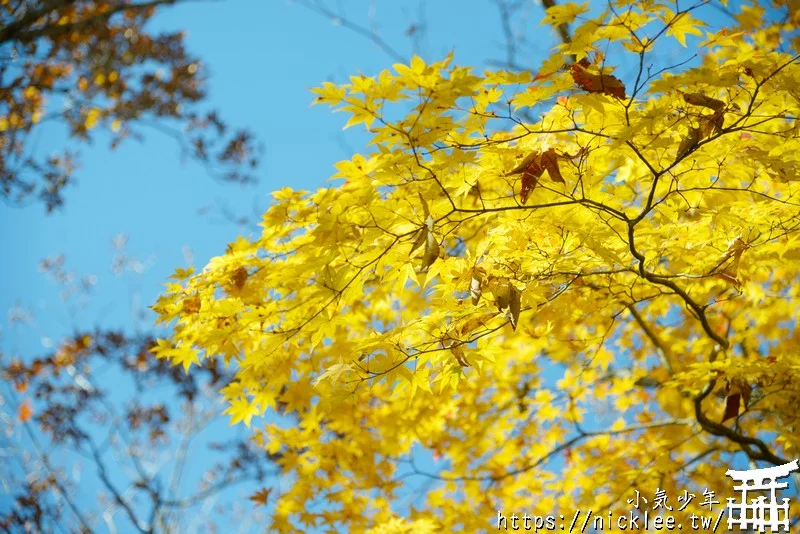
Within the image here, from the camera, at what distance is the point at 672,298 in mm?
3219

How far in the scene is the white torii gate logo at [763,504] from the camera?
2.70 m

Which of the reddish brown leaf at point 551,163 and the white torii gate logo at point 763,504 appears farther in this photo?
the white torii gate logo at point 763,504

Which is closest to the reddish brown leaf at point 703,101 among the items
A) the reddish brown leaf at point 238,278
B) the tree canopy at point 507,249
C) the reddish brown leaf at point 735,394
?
the tree canopy at point 507,249

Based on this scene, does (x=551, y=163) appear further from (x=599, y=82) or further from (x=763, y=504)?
(x=763, y=504)

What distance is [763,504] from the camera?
9.25 ft

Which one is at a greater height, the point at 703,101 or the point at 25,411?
the point at 25,411

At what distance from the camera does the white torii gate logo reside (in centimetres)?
270

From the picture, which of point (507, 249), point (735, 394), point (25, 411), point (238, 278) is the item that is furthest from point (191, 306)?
point (25, 411)

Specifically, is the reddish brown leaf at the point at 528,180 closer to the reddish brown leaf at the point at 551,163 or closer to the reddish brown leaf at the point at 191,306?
the reddish brown leaf at the point at 551,163

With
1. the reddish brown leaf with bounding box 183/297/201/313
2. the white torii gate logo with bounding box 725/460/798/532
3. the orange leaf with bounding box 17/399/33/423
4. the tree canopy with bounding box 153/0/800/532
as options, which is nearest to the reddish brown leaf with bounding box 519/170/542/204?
the tree canopy with bounding box 153/0/800/532

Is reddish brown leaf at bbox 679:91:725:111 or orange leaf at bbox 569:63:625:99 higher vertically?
reddish brown leaf at bbox 679:91:725:111

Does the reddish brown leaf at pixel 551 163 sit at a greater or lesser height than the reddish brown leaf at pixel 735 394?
lesser

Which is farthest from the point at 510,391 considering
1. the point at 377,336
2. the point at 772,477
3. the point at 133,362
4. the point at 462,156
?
the point at 133,362

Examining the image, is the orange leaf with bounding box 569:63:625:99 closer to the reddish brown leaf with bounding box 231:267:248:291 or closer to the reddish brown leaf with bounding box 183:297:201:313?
the reddish brown leaf with bounding box 231:267:248:291
